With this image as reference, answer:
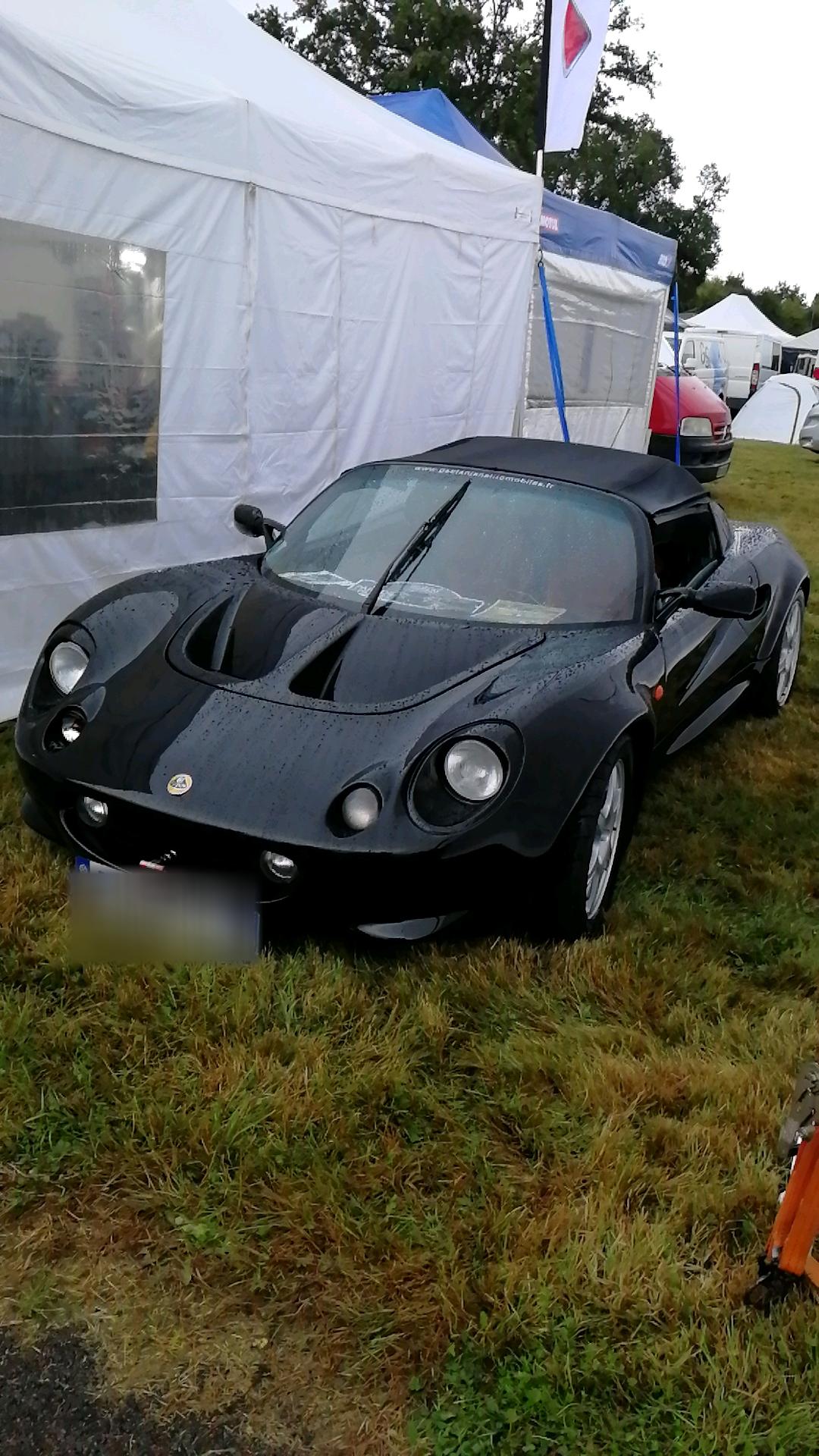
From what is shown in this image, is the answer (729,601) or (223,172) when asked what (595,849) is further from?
(223,172)

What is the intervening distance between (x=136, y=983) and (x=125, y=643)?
948 millimetres

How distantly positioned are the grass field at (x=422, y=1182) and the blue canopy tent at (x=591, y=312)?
5.91 meters

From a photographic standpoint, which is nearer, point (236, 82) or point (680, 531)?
point (680, 531)

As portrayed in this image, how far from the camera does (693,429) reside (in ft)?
37.5

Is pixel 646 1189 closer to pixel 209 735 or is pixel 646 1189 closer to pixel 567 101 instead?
pixel 209 735

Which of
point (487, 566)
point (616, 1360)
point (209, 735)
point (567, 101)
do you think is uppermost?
point (567, 101)

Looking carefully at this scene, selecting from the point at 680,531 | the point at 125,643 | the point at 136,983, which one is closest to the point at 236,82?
the point at 680,531

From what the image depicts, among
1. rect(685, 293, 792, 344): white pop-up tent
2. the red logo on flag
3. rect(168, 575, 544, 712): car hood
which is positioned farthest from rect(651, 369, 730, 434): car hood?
rect(685, 293, 792, 344): white pop-up tent

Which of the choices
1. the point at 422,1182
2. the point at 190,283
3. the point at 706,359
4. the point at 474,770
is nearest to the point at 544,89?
the point at 190,283

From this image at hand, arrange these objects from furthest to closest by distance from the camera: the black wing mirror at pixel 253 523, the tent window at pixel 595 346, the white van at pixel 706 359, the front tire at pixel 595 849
Answer: the white van at pixel 706 359 → the tent window at pixel 595 346 → the black wing mirror at pixel 253 523 → the front tire at pixel 595 849

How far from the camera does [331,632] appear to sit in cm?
304

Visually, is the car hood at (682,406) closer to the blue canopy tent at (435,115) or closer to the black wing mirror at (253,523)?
the blue canopy tent at (435,115)

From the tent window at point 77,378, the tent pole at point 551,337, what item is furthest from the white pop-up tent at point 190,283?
the tent pole at point 551,337

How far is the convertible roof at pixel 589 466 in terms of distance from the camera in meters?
3.68
